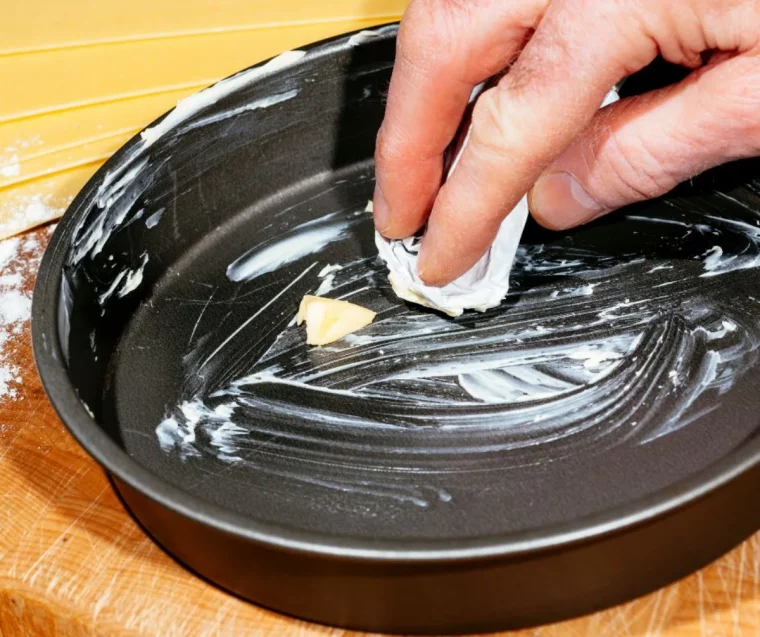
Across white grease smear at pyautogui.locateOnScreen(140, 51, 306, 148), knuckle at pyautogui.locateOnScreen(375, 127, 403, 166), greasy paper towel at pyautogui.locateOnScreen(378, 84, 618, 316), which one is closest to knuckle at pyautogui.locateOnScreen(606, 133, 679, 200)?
greasy paper towel at pyautogui.locateOnScreen(378, 84, 618, 316)

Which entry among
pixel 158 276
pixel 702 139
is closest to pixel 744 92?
pixel 702 139

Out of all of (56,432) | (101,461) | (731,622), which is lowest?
(731,622)

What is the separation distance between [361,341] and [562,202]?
26cm

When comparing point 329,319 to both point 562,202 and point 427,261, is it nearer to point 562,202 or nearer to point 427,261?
point 427,261

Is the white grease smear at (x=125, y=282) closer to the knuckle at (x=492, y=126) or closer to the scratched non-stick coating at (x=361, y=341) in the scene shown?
the scratched non-stick coating at (x=361, y=341)

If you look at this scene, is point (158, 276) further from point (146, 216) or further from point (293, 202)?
point (293, 202)

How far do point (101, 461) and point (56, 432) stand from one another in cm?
23

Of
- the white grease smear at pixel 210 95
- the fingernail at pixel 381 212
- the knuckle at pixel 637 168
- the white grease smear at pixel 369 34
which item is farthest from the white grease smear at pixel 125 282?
the knuckle at pixel 637 168

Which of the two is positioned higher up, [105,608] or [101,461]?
[101,461]

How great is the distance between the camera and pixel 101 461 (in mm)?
626

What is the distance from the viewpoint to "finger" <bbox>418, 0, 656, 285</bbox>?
2.30 ft

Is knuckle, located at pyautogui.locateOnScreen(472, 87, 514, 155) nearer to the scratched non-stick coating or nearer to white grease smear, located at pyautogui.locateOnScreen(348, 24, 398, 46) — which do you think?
the scratched non-stick coating

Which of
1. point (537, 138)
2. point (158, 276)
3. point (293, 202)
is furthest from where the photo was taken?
point (293, 202)

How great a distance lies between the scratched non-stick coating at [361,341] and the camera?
74cm
